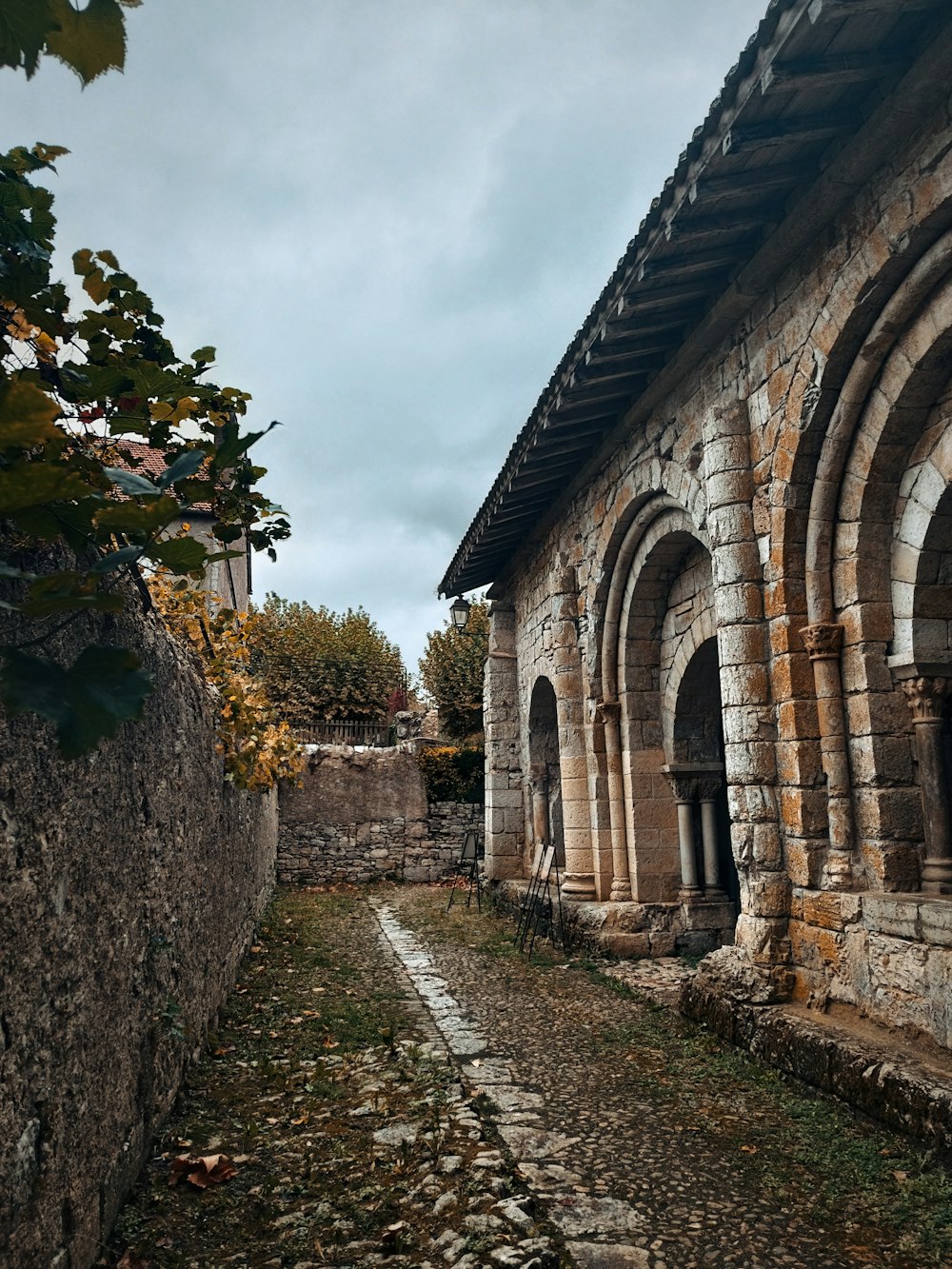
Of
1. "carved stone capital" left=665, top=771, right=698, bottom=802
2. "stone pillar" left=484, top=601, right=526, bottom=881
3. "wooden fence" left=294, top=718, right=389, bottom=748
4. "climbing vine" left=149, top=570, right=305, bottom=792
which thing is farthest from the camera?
"wooden fence" left=294, top=718, right=389, bottom=748

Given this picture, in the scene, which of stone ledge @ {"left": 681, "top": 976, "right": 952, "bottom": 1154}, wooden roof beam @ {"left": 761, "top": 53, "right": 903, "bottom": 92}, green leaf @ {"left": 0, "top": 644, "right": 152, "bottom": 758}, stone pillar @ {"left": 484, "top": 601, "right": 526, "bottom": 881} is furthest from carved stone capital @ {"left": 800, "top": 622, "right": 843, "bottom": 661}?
stone pillar @ {"left": 484, "top": 601, "right": 526, "bottom": 881}

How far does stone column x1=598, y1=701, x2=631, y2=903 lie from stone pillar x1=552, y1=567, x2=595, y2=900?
19.2 inches

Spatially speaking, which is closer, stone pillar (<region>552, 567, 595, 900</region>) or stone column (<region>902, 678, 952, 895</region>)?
stone column (<region>902, 678, 952, 895</region>)

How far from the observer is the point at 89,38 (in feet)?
3.11

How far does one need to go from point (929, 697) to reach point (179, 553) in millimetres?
4204

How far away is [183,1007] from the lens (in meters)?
3.92

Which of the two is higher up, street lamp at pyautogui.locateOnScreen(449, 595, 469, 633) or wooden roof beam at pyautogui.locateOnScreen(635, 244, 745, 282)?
wooden roof beam at pyautogui.locateOnScreen(635, 244, 745, 282)

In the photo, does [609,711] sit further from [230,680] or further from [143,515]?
[143,515]

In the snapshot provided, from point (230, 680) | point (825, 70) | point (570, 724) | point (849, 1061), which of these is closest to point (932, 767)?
point (849, 1061)

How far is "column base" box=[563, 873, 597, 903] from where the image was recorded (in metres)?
8.45

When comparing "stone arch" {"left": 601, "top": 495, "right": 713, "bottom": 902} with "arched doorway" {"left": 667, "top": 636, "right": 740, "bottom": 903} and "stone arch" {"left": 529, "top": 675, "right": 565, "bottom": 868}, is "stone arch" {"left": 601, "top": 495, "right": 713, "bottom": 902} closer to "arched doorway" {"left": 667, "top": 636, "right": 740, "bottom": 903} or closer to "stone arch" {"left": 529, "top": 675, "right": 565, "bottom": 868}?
"arched doorway" {"left": 667, "top": 636, "right": 740, "bottom": 903}

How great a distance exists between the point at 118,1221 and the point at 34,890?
4.43 feet

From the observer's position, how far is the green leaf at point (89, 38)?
3.05 feet

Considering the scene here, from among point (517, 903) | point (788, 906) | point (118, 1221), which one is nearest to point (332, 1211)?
point (118, 1221)
